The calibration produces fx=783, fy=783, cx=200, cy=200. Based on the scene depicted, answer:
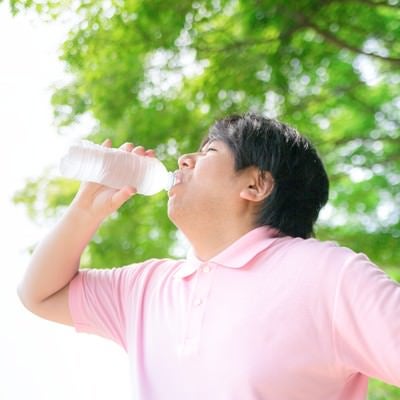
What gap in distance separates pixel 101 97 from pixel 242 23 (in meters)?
0.70

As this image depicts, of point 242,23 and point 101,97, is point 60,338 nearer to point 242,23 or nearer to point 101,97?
point 101,97

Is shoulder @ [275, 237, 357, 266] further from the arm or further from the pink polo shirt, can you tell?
the arm

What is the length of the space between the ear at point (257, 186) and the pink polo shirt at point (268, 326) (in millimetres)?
66

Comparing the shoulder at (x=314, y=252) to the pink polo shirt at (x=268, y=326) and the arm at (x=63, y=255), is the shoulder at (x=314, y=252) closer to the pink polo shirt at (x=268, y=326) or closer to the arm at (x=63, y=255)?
the pink polo shirt at (x=268, y=326)

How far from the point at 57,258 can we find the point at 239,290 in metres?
0.37

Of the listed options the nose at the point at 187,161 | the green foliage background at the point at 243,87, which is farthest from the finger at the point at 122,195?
the green foliage background at the point at 243,87

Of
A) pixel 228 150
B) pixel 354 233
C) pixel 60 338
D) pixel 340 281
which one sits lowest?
pixel 60 338

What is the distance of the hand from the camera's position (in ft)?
4.53

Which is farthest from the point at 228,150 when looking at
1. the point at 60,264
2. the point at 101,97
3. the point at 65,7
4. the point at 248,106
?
the point at 101,97

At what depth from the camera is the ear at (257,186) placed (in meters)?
1.30

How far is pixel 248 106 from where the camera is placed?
275cm

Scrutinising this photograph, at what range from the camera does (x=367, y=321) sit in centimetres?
98

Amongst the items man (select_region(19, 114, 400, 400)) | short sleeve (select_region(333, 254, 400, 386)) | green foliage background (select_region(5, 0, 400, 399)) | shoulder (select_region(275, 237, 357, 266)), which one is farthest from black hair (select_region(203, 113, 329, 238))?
green foliage background (select_region(5, 0, 400, 399))

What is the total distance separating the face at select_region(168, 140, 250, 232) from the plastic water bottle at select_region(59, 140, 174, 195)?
0.08m
